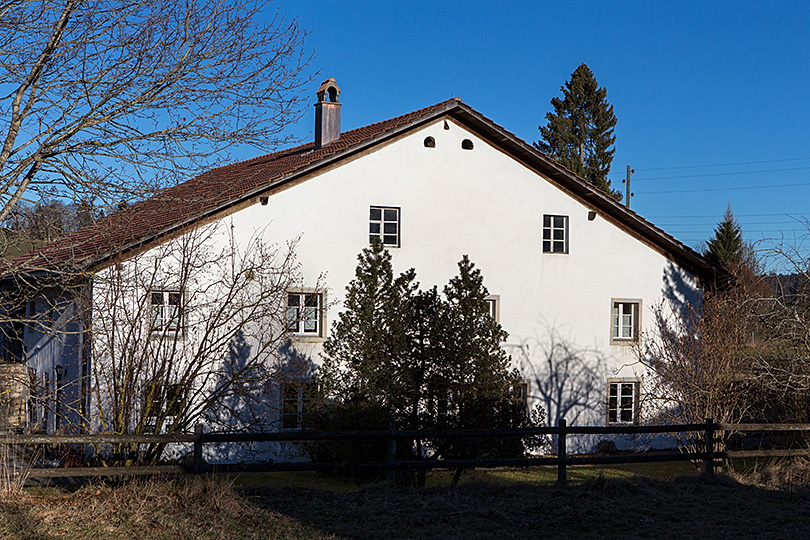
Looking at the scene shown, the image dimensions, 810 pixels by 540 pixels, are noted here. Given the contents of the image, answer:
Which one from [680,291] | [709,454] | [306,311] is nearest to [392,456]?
[709,454]

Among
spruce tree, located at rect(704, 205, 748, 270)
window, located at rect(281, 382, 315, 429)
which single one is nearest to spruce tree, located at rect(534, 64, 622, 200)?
spruce tree, located at rect(704, 205, 748, 270)

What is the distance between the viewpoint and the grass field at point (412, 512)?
898 centimetres

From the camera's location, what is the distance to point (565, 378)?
21.5 metres

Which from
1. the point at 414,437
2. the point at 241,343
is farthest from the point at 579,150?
the point at 414,437

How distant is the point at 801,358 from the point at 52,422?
15.2m

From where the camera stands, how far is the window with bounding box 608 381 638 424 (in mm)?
21984

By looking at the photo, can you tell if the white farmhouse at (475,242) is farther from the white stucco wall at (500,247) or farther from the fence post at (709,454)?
the fence post at (709,454)

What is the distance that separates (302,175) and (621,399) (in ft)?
33.2

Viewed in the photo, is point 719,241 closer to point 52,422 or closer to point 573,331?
point 573,331

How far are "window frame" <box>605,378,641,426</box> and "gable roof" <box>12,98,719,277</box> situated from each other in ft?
11.8

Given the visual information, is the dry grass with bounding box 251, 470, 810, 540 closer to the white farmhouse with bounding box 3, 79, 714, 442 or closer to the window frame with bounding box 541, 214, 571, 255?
the white farmhouse with bounding box 3, 79, 714, 442

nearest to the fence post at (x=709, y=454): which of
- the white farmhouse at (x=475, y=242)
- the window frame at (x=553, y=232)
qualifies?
the white farmhouse at (x=475, y=242)

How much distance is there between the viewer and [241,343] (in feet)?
60.1

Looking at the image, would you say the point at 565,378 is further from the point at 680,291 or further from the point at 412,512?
the point at 412,512
